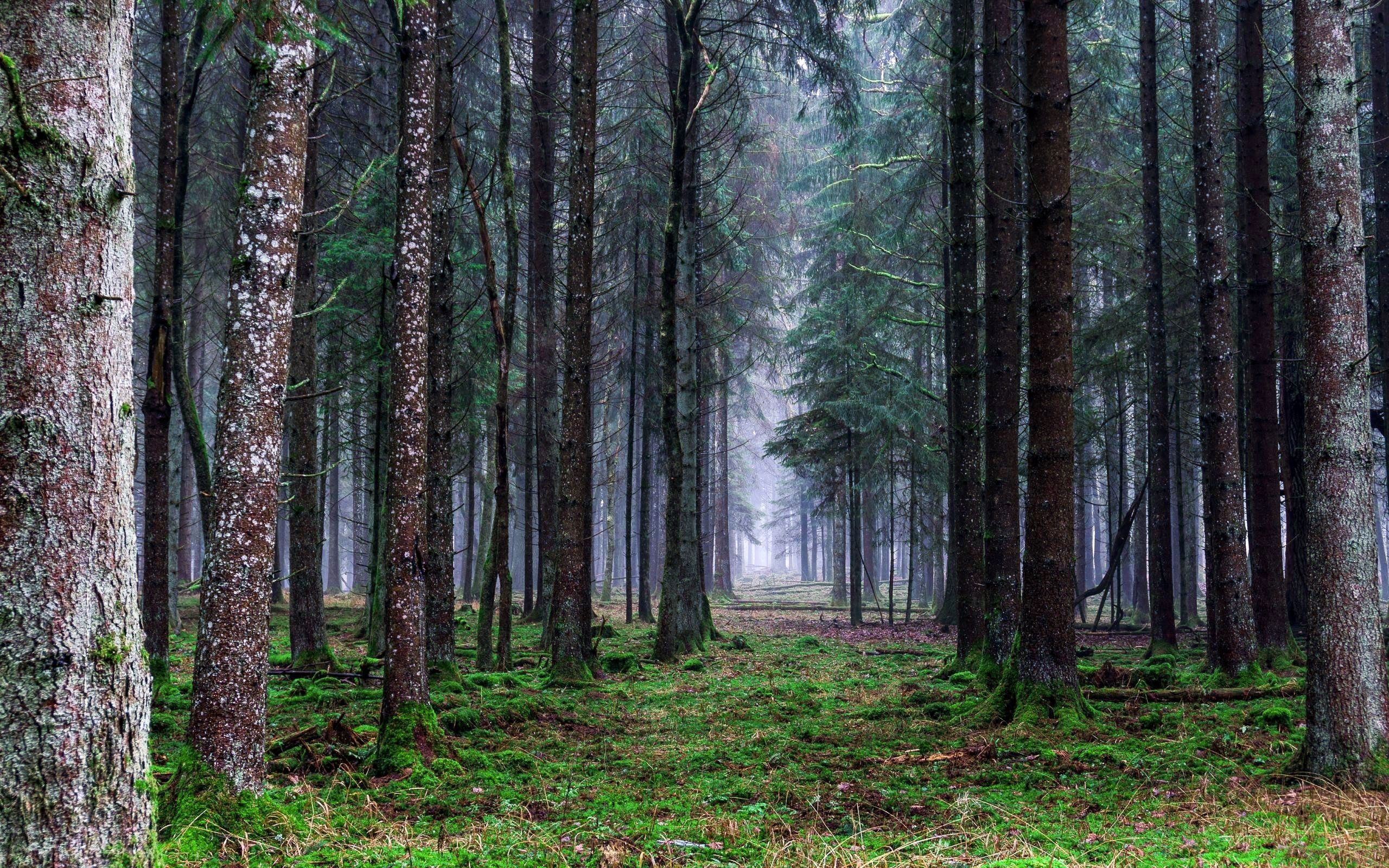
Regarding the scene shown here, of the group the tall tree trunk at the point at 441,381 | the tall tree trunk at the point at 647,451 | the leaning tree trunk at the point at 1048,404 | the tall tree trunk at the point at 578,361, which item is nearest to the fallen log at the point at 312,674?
the tall tree trunk at the point at 441,381

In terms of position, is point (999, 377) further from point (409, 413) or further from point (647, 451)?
point (647, 451)

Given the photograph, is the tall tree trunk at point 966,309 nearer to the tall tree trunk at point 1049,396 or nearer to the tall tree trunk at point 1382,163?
the tall tree trunk at point 1049,396

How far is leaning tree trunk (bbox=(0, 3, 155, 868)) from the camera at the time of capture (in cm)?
251

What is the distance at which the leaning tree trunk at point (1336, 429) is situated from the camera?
5086mm

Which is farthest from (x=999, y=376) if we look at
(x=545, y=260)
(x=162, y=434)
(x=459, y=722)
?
(x=162, y=434)

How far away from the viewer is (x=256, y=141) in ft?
15.6

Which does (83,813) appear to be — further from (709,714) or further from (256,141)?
(709,714)

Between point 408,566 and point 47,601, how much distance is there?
376 centimetres

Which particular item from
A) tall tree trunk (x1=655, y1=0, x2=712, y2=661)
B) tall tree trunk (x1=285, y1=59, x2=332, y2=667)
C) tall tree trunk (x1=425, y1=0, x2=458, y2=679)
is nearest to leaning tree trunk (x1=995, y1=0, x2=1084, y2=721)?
tall tree trunk (x1=655, y1=0, x2=712, y2=661)

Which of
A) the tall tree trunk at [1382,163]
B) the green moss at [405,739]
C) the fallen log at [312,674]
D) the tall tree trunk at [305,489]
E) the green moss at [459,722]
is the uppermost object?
the tall tree trunk at [1382,163]

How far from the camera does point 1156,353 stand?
12.0 m

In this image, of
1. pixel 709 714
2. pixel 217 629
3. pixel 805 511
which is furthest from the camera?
pixel 805 511

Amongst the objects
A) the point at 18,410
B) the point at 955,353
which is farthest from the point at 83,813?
the point at 955,353

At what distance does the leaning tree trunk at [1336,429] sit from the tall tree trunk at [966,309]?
5361mm
